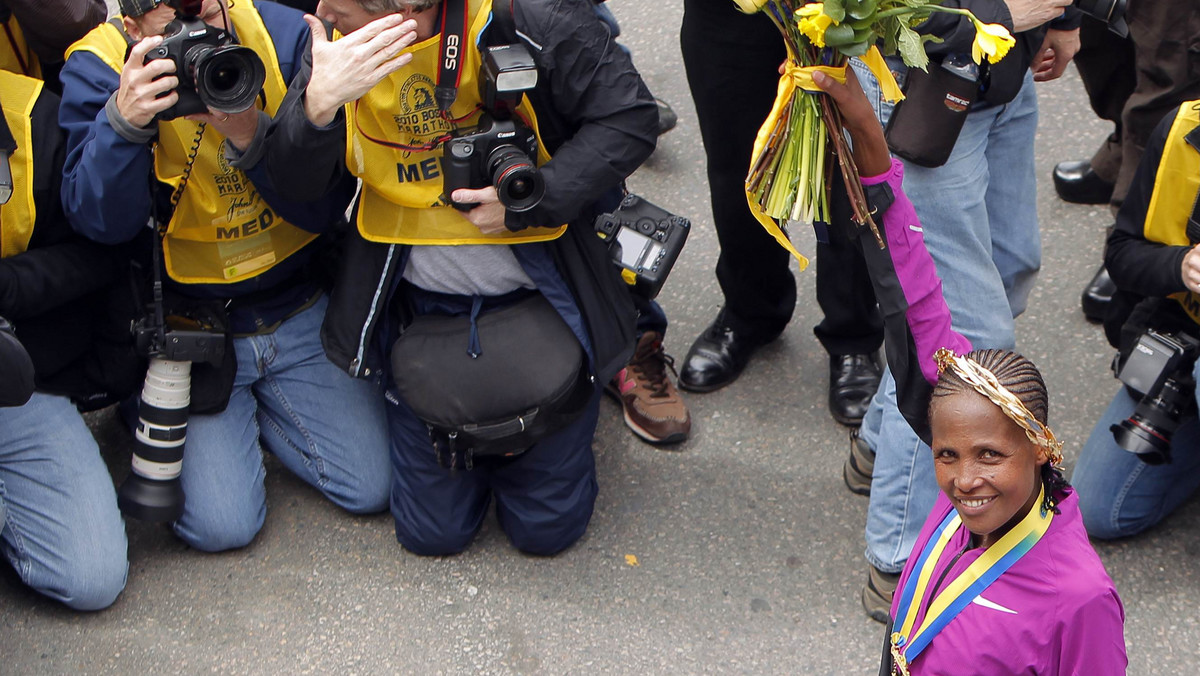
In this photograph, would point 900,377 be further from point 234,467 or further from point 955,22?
point 234,467

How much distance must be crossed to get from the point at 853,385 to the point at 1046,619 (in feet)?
6.03

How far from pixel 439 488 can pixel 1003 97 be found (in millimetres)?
1753

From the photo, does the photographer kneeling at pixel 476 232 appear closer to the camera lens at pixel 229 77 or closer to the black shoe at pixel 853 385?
the camera lens at pixel 229 77

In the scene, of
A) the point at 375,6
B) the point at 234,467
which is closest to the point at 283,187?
the point at 375,6

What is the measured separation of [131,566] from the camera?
3.64 m

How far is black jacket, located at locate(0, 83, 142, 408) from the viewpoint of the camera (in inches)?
131

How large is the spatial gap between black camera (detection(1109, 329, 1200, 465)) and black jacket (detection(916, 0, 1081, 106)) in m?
0.78

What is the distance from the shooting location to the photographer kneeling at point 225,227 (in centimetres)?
303

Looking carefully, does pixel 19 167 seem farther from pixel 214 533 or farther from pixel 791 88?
pixel 791 88

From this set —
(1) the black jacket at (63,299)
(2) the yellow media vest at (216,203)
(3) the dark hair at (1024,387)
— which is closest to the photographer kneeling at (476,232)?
(2) the yellow media vest at (216,203)

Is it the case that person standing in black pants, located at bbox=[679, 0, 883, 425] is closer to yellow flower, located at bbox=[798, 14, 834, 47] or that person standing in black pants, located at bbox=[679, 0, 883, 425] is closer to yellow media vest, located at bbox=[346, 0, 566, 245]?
yellow media vest, located at bbox=[346, 0, 566, 245]

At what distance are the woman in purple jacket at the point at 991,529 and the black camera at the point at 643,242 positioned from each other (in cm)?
104

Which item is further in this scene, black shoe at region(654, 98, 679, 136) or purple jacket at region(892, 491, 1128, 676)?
black shoe at region(654, 98, 679, 136)

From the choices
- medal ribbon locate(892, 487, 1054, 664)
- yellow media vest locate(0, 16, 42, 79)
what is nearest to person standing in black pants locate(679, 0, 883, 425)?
medal ribbon locate(892, 487, 1054, 664)
